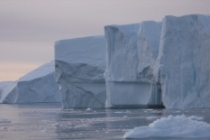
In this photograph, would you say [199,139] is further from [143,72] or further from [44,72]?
A: [44,72]

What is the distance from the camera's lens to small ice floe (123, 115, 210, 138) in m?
11.4

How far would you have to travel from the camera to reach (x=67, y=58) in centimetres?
2875

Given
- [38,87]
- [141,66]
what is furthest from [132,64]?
[38,87]

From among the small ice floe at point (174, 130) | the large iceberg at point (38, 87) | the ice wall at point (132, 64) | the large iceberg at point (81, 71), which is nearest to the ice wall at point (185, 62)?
the ice wall at point (132, 64)

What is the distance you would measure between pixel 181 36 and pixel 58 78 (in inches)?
338

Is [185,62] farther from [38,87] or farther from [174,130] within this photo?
[38,87]

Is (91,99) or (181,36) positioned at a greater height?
(181,36)

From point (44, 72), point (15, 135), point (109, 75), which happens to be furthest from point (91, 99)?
point (15, 135)

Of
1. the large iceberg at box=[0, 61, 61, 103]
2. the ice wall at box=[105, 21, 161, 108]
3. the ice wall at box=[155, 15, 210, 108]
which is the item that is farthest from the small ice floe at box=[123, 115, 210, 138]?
the large iceberg at box=[0, 61, 61, 103]

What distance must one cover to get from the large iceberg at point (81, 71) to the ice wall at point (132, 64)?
1798mm

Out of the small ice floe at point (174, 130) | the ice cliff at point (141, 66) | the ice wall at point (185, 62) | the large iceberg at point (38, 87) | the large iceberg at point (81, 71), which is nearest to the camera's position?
the small ice floe at point (174, 130)

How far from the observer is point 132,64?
85.5 ft

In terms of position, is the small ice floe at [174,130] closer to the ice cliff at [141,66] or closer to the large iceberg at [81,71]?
the ice cliff at [141,66]

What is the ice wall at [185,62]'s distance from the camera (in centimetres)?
2256
